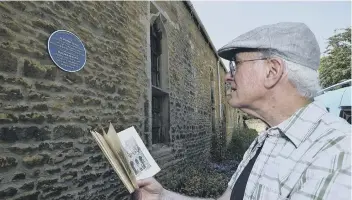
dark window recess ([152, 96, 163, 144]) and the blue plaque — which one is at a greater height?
the blue plaque

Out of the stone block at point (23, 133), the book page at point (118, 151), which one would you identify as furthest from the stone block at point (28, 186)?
the book page at point (118, 151)

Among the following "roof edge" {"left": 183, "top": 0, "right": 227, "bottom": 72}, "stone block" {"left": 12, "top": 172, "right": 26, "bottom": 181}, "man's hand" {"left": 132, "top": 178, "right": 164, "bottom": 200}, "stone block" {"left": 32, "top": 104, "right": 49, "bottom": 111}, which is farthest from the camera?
"roof edge" {"left": 183, "top": 0, "right": 227, "bottom": 72}

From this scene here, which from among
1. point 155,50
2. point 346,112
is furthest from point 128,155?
point 346,112

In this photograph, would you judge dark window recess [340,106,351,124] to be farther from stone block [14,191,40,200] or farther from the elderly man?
stone block [14,191,40,200]

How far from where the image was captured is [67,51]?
3379 mm

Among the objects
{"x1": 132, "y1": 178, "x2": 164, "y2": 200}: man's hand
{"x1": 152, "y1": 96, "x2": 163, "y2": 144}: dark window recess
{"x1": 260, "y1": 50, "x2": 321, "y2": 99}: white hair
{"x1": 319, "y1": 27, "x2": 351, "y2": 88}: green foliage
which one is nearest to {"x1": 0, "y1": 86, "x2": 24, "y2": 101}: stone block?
{"x1": 132, "y1": 178, "x2": 164, "y2": 200}: man's hand

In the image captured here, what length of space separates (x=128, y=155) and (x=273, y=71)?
1.04 meters

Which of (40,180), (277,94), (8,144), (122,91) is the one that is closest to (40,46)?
(8,144)

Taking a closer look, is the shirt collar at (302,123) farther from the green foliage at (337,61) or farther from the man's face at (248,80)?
the green foliage at (337,61)

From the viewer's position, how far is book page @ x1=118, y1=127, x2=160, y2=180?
1895mm

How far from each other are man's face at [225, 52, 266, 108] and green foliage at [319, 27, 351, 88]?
22.3 m

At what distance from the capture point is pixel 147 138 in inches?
212

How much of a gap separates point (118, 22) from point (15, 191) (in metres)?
3.00

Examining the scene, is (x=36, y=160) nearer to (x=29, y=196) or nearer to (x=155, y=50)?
(x=29, y=196)
